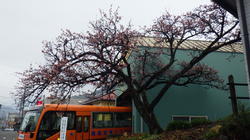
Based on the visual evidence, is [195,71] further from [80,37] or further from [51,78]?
[51,78]

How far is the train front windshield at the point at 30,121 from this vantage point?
10.3 meters

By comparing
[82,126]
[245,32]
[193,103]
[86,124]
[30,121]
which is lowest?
[82,126]

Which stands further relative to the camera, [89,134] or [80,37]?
[89,134]

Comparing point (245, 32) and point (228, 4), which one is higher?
point (228, 4)

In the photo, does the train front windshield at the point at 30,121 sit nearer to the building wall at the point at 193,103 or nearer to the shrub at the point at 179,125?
the building wall at the point at 193,103

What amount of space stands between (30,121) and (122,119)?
5702mm

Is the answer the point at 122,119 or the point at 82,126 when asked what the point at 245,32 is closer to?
the point at 82,126

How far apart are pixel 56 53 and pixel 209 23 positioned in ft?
A: 26.9

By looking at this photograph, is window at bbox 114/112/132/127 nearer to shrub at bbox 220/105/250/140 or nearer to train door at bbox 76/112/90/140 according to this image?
train door at bbox 76/112/90/140

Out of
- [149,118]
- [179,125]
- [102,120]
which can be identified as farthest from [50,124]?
[179,125]

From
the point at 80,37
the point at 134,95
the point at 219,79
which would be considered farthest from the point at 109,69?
the point at 219,79

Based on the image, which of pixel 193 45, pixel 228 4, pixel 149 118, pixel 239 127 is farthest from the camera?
pixel 193 45

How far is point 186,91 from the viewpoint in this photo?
1314 centimetres

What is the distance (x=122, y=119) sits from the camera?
43.7 ft
